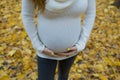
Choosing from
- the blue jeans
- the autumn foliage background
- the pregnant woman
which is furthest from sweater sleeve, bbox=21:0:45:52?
the autumn foliage background

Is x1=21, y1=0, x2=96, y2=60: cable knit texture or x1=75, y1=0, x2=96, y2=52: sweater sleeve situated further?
x1=75, y1=0, x2=96, y2=52: sweater sleeve

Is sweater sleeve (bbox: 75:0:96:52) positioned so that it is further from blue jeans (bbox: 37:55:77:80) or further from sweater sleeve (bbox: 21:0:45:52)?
sweater sleeve (bbox: 21:0:45:52)

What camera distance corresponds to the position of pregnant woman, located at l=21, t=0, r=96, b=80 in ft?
5.18

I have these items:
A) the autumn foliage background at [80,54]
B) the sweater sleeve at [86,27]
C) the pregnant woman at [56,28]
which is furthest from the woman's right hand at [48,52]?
the autumn foliage background at [80,54]

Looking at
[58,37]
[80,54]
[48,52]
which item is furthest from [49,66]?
[80,54]

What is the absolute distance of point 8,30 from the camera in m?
3.61

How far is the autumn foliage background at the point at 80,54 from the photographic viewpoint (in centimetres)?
290

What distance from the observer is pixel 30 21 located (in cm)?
166

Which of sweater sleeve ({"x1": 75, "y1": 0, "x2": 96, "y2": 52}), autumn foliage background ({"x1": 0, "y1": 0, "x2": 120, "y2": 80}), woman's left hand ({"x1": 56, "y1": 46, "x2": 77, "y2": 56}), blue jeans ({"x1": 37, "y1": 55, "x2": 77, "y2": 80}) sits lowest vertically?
autumn foliage background ({"x1": 0, "y1": 0, "x2": 120, "y2": 80})

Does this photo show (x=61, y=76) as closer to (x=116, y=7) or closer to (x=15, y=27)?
(x=15, y=27)

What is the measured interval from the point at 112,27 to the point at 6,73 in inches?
70.9

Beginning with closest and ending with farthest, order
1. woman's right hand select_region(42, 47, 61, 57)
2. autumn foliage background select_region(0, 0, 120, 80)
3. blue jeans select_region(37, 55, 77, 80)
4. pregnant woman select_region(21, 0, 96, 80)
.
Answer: pregnant woman select_region(21, 0, 96, 80) → woman's right hand select_region(42, 47, 61, 57) → blue jeans select_region(37, 55, 77, 80) → autumn foliage background select_region(0, 0, 120, 80)

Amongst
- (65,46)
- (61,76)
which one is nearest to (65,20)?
(65,46)

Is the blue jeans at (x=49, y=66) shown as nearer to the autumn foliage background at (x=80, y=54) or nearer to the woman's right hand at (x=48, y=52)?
the woman's right hand at (x=48, y=52)
